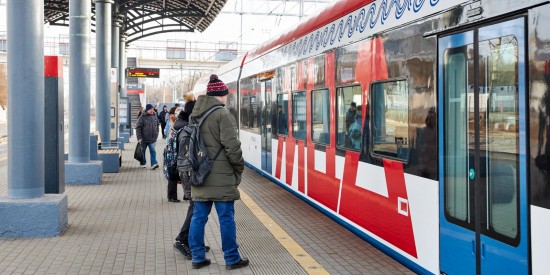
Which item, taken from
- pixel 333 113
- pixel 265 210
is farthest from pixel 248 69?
pixel 333 113

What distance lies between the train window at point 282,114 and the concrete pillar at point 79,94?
140 inches

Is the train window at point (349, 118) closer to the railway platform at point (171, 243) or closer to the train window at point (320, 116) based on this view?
the train window at point (320, 116)

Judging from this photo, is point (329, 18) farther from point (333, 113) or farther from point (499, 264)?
point (499, 264)

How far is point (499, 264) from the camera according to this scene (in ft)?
14.0

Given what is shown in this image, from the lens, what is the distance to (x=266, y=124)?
41.8 feet

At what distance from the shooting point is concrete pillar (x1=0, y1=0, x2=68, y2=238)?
7520 mm

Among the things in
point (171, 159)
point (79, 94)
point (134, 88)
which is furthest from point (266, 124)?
point (134, 88)

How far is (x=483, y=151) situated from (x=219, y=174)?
2.29 m

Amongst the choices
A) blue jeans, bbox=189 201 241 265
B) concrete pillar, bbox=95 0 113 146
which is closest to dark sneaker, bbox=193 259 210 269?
blue jeans, bbox=189 201 241 265

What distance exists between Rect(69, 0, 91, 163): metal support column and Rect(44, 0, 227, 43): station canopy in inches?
321

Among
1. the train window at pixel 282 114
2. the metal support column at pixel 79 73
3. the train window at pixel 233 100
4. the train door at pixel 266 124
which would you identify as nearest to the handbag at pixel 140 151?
the train window at pixel 233 100

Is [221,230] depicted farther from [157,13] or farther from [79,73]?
[157,13]

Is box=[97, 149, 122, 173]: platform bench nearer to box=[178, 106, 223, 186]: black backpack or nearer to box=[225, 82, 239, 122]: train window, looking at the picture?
box=[225, 82, 239, 122]: train window

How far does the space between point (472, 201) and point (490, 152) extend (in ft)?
1.32
